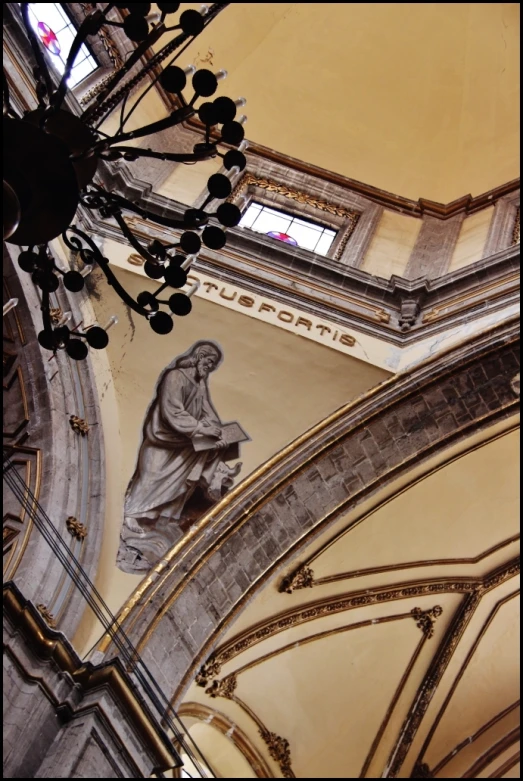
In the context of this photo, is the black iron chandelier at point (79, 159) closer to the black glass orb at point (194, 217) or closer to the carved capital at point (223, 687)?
the black glass orb at point (194, 217)

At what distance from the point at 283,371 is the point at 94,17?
4.02 metres

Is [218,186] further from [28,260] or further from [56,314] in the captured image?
[56,314]

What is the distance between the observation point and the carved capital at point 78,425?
26.1 ft

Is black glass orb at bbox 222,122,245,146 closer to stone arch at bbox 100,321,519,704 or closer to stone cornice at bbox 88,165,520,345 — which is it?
stone arch at bbox 100,321,519,704

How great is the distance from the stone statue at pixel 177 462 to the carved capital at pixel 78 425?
506 millimetres

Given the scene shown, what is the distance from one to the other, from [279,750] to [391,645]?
1662mm

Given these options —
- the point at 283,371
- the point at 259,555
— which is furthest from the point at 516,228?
the point at 259,555

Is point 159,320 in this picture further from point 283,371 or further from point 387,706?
point 387,706

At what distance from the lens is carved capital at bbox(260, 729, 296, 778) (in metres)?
10.6

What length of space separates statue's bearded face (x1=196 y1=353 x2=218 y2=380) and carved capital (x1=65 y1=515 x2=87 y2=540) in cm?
198

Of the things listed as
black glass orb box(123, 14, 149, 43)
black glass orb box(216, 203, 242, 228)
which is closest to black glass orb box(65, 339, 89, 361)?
black glass orb box(216, 203, 242, 228)

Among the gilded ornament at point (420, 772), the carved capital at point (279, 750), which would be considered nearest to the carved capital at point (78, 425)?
the carved capital at point (279, 750)

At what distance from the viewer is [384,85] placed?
11867mm

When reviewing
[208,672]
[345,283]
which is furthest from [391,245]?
[208,672]
